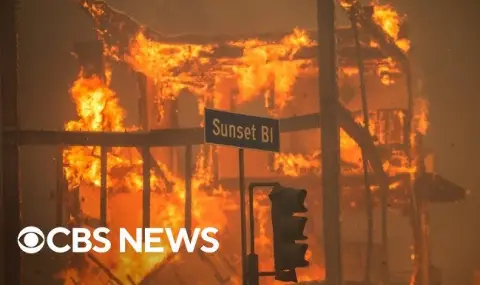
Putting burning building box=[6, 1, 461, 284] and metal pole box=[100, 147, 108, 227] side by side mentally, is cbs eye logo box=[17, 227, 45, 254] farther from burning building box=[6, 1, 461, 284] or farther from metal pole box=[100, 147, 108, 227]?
metal pole box=[100, 147, 108, 227]

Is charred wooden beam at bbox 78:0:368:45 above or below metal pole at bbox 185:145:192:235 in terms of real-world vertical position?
above

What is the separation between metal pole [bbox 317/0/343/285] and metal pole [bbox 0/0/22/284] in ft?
22.3

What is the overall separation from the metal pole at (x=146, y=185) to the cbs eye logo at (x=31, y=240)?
239 cm

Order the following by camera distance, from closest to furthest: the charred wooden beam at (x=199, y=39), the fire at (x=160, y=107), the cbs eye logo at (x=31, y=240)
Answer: the cbs eye logo at (x=31, y=240), the charred wooden beam at (x=199, y=39), the fire at (x=160, y=107)

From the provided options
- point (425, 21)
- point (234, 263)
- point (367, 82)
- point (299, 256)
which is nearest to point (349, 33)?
point (367, 82)

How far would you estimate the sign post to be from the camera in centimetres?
Answer: 611

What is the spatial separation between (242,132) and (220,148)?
12458mm

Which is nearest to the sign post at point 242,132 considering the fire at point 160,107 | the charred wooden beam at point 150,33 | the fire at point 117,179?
the fire at point 117,179

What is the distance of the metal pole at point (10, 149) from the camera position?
1454cm

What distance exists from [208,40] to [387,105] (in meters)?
5.18

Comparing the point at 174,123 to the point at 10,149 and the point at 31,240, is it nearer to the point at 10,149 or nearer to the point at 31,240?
the point at 10,149

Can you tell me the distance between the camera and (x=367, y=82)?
18234mm

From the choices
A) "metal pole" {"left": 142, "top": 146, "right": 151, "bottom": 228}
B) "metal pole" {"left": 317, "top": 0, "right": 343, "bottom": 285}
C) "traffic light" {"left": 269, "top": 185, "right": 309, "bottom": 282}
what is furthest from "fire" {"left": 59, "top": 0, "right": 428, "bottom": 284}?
"traffic light" {"left": 269, "top": 185, "right": 309, "bottom": 282}

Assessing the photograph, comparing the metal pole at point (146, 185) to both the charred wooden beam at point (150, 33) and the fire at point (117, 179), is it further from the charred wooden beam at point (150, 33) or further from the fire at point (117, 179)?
the charred wooden beam at point (150, 33)
